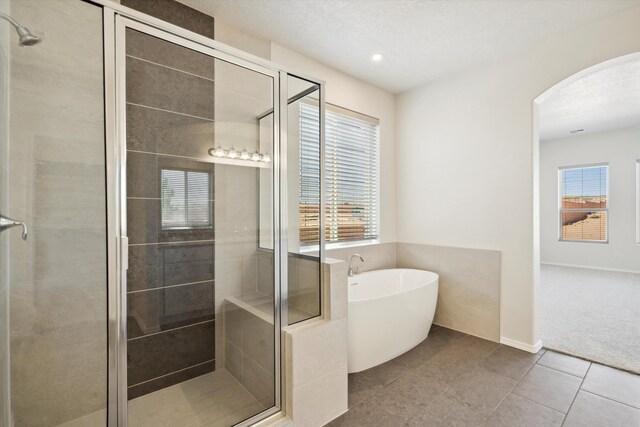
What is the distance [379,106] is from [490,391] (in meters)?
2.98

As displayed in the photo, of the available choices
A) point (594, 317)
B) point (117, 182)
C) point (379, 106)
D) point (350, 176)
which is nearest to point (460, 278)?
point (350, 176)

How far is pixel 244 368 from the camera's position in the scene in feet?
5.91

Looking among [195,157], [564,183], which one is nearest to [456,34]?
[195,157]

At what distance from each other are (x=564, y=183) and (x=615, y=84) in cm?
356

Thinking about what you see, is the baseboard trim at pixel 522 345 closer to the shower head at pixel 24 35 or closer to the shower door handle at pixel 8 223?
the shower door handle at pixel 8 223

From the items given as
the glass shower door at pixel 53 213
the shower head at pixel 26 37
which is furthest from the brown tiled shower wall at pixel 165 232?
the shower head at pixel 26 37

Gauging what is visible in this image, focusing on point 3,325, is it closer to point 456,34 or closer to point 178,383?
point 178,383

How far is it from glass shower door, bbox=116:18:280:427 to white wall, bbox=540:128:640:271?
7.24 metres

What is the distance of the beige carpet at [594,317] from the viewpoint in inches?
105

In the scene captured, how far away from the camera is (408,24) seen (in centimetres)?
240

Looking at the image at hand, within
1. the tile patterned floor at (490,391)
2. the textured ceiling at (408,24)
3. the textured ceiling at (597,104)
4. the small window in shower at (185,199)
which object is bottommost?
the tile patterned floor at (490,391)

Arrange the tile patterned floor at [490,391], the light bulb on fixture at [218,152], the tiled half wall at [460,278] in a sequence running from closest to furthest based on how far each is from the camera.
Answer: the light bulb on fixture at [218,152] < the tile patterned floor at [490,391] < the tiled half wall at [460,278]

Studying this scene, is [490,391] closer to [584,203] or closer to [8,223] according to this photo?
[8,223]

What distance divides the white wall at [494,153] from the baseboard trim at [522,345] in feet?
0.06
